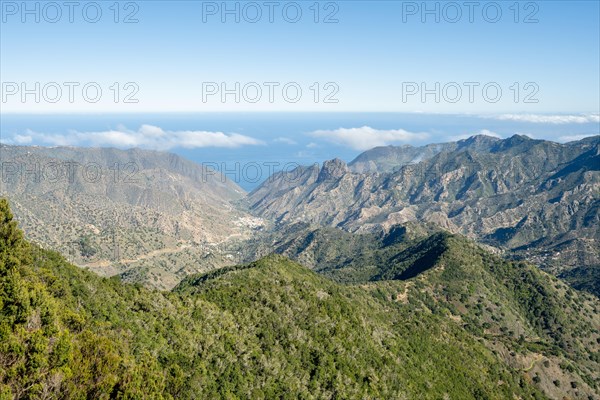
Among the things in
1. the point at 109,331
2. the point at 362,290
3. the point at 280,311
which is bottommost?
the point at 362,290

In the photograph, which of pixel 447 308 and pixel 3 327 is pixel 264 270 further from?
pixel 3 327

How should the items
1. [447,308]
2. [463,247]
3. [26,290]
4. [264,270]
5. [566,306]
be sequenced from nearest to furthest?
[26,290] → [264,270] → [447,308] → [566,306] → [463,247]

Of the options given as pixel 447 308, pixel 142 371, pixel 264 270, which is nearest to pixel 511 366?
pixel 447 308

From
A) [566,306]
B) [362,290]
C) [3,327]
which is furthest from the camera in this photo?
[566,306]

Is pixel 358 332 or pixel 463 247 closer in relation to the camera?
pixel 358 332

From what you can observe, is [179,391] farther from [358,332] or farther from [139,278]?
[139,278]

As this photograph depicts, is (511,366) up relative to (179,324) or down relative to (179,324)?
down
